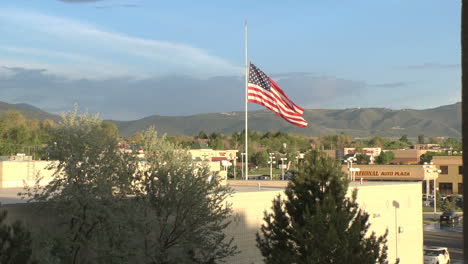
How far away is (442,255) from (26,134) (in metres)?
86.2

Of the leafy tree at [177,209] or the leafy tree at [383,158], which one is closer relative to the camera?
the leafy tree at [177,209]

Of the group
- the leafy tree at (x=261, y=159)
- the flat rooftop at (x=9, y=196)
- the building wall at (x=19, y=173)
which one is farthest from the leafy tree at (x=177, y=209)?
the leafy tree at (x=261, y=159)

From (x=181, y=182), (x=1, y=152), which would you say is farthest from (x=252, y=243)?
(x=1, y=152)

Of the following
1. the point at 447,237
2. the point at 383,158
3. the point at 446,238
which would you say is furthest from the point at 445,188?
the point at 446,238

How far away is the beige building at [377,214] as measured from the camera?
29.1 metres

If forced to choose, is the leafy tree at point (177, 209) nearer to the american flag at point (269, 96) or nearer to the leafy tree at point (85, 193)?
the leafy tree at point (85, 193)

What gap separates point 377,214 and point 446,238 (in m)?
23.0

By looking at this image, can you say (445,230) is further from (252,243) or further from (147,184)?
(147,184)

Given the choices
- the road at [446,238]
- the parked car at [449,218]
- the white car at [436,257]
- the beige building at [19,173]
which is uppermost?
the beige building at [19,173]

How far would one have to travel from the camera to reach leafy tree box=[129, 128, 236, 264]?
77.1 feet

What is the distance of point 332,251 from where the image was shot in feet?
69.4

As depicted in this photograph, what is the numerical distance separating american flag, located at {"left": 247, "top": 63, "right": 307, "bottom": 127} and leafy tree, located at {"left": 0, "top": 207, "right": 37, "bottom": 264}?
20.5 meters

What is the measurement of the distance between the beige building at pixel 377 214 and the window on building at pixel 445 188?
6063 centimetres

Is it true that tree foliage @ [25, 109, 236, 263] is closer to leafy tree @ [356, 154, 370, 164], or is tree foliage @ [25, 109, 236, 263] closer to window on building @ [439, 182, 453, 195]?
window on building @ [439, 182, 453, 195]
